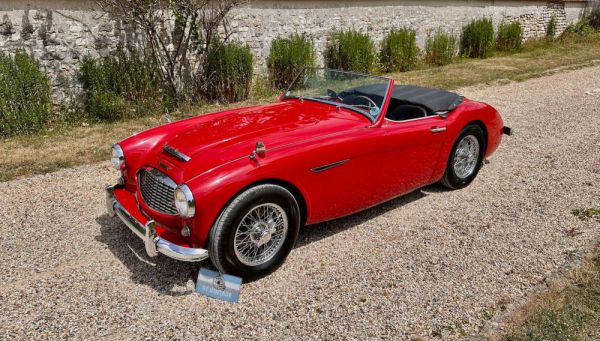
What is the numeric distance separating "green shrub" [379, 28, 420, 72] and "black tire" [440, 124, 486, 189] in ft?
26.3

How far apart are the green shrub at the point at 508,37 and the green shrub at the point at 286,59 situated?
8.44 meters

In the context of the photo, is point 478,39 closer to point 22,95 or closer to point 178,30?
point 178,30

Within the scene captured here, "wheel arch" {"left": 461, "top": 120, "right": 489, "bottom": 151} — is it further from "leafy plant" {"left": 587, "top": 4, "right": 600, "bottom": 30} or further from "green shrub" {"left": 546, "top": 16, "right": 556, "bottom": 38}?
"leafy plant" {"left": 587, "top": 4, "right": 600, "bottom": 30}

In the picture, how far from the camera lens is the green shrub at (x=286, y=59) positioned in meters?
10.1

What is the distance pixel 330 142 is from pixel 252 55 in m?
6.32

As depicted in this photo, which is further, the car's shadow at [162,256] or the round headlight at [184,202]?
the car's shadow at [162,256]

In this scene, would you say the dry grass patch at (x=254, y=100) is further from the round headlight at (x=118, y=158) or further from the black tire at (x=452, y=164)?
the black tire at (x=452, y=164)

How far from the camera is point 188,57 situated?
9.12 m

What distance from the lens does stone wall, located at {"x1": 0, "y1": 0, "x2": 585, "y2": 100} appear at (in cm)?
751

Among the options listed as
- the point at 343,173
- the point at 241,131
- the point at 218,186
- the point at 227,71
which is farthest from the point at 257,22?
the point at 218,186

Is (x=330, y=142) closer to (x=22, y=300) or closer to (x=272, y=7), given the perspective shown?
(x=22, y=300)

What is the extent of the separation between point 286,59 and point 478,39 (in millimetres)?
7663

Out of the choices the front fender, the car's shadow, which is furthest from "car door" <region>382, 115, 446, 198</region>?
the front fender

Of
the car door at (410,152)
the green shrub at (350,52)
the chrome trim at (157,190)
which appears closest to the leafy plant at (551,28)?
the green shrub at (350,52)
